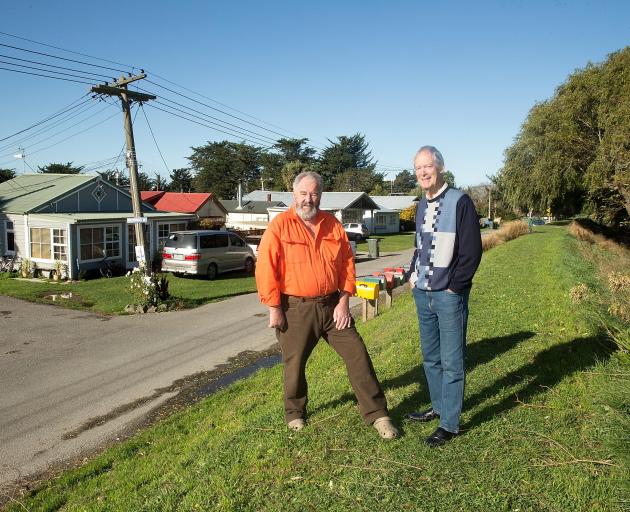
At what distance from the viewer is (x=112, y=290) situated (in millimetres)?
16375

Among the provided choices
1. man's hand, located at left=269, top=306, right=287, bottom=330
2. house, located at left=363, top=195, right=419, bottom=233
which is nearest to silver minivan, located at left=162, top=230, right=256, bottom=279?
man's hand, located at left=269, top=306, right=287, bottom=330

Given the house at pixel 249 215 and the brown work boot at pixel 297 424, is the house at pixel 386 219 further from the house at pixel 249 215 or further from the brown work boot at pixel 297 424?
the brown work boot at pixel 297 424

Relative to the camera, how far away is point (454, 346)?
138 inches

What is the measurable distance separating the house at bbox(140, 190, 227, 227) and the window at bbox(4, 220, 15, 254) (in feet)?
52.7

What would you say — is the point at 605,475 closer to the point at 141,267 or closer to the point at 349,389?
the point at 349,389

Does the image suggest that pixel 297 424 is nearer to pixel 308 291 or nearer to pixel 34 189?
pixel 308 291

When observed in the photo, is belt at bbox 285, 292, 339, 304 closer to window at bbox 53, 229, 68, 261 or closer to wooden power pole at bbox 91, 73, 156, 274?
wooden power pole at bbox 91, 73, 156, 274

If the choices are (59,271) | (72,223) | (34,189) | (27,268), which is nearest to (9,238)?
(27,268)

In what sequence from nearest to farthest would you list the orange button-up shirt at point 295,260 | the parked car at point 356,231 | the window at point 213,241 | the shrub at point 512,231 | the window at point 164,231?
the orange button-up shirt at point 295,260 → the window at point 213,241 → the window at point 164,231 → the shrub at point 512,231 → the parked car at point 356,231

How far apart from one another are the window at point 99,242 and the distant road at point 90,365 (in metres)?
6.25

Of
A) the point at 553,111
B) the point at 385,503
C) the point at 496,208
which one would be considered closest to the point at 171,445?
the point at 385,503

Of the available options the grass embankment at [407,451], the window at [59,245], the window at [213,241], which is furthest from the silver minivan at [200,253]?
the grass embankment at [407,451]

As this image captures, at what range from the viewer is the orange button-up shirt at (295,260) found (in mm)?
3852

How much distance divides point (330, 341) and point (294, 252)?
75 centimetres
